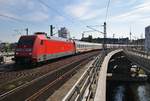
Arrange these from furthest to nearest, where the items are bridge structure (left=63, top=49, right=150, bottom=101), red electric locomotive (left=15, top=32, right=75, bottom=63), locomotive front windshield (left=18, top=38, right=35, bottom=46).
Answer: locomotive front windshield (left=18, top=38, right=35, bottom=46) < red electric locomotive (left=15, top=32, right=75, bottom=63) < bridge structure (left=63, top=49, right=150, bottom=101)

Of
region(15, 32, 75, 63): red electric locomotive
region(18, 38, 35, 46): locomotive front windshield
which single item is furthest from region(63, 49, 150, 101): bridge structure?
region(18, 38, 35, 46): locomotive front windshield

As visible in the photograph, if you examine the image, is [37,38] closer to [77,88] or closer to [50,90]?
[50,90]

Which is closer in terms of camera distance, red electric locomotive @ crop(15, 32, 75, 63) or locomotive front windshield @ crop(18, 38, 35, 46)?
red electric locomotive @ crop(15, 32, 75, 63)

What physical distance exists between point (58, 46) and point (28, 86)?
941 inches

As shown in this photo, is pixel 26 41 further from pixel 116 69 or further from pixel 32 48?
pixel 116 69

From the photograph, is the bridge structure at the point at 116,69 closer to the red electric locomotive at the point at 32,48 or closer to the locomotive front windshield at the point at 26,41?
the red electric locomotive at the point at 32,48

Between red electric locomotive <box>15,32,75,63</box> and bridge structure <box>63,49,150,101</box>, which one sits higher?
red electric locomotive <box>15,32,75,63</box>

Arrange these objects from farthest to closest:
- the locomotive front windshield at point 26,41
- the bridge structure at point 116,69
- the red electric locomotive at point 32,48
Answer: the locomotive front windshield at point 26,41 → the red electric locomotive at point 32,48 → the bridge structure at point 116,69

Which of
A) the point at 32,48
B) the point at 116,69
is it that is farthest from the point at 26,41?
the point at 116,69

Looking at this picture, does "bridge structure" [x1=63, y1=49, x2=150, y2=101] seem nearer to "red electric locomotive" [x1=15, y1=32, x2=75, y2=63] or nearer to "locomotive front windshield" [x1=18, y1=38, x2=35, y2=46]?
"red electric locomotive" [x1=15, y1=32, x2=75, y2=63]

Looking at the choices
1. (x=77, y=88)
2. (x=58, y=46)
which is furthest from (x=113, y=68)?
(x=77, y=88)

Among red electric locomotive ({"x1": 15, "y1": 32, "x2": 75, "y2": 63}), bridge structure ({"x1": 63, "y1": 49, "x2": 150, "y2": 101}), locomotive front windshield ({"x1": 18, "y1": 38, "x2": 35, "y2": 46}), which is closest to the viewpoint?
bridge structure ({"x1": 63, "y1": 49, "x2": 150, "y2": 101})

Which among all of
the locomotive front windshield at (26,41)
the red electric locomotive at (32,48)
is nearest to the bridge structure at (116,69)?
the red electric locomotive at (32,48)

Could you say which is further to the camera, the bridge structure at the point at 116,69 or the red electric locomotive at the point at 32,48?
the red electric locomotive at the point at 32,48
